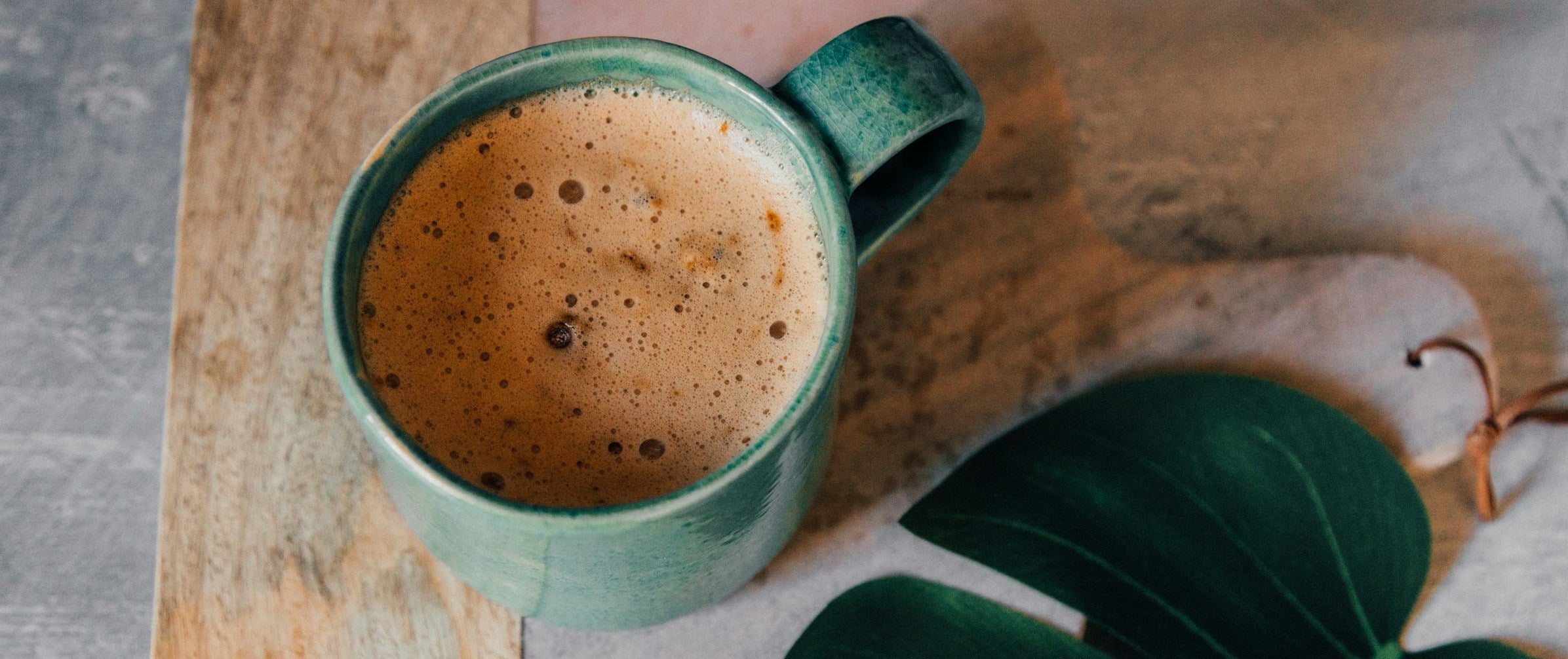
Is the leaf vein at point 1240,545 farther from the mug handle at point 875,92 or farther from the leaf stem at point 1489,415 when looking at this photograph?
the mug handle at point 875,92

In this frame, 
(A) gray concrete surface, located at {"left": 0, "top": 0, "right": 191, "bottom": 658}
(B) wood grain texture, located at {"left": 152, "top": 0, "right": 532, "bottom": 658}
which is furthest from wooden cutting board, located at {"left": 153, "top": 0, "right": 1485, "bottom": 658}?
(A) gray concrete surface, located at {"left": 0, "top": 0, "right": 191, "bottom": 658}

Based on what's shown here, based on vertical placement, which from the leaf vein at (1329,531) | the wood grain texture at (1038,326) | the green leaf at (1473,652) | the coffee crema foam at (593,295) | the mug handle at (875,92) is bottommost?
the green leaf at (1473,652)

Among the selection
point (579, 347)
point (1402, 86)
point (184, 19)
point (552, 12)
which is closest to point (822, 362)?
point (579, 347)

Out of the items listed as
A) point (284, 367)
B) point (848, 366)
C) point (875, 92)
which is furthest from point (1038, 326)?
point (284, 367)

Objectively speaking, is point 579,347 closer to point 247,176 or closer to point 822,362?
point 822,362

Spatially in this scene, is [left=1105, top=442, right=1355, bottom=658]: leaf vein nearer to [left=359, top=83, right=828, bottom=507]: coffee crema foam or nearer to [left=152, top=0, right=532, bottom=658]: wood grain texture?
[left=359, top=83, right=828, bottom=507]: coffee crema foam

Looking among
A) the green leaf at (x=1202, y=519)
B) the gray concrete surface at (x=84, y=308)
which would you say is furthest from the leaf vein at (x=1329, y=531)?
the gray concrete surface at (x=84, y=308)
